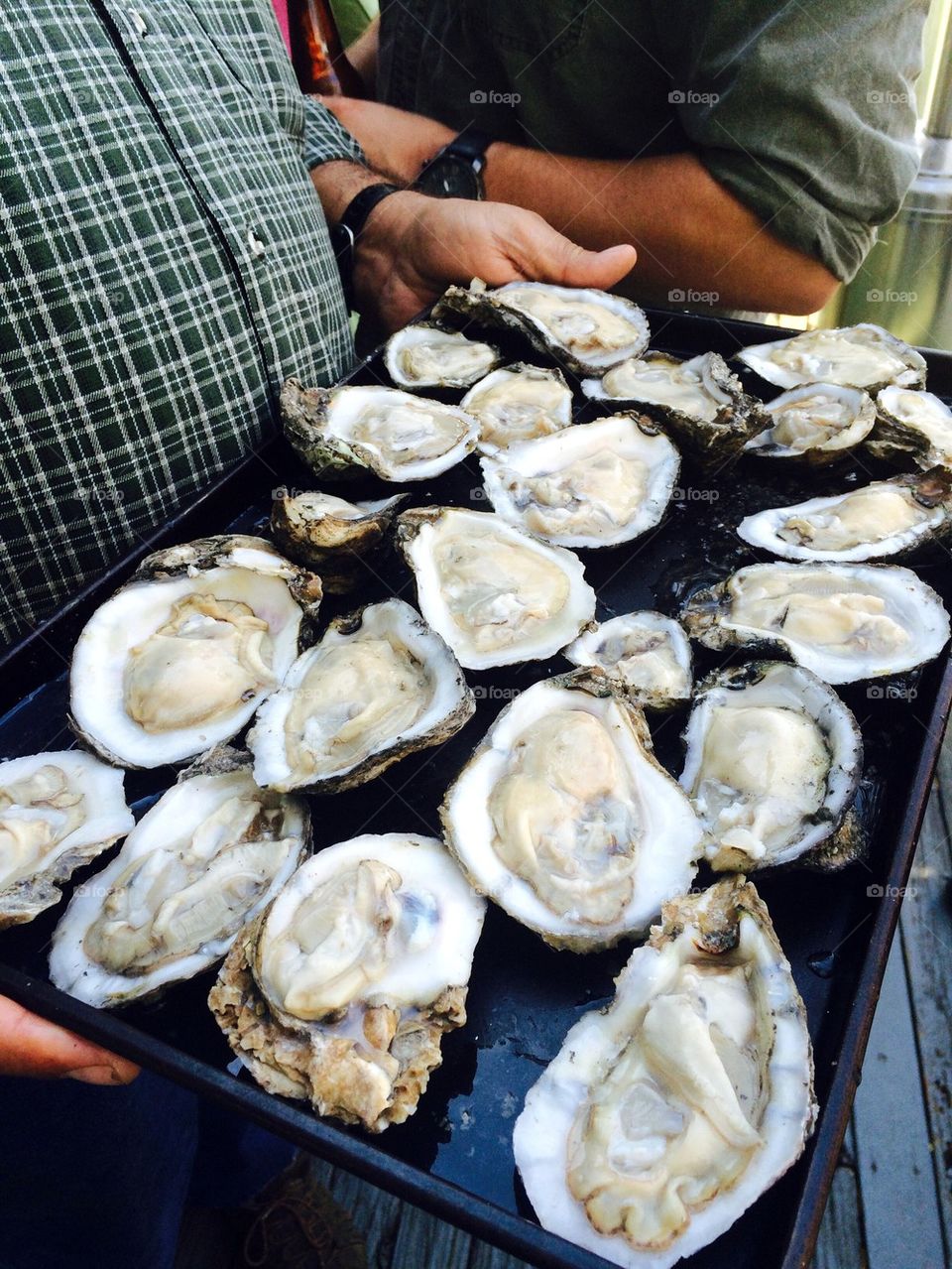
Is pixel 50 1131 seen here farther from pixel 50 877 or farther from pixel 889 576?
pixel 889 576

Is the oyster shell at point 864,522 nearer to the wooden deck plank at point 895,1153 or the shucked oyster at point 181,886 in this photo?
the shucked oyster at point 181,886

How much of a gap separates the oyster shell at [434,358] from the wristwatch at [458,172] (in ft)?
2.28

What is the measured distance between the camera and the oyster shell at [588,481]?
4.85 ft

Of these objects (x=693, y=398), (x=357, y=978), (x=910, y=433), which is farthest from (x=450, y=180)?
(x=357, y=978)

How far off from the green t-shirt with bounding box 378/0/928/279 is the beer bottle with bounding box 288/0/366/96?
0.94m

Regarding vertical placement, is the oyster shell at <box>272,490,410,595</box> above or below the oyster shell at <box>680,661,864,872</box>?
above

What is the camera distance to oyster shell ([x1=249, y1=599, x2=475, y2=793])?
109 centimetres

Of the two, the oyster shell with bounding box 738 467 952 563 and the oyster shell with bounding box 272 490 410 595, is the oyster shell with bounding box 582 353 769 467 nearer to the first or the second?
the oyster shell with bounding box 738 467 952 563

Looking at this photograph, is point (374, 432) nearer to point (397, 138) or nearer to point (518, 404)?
point (518, 404)

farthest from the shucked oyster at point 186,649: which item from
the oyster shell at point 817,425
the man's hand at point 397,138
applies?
the man's hand at point 397,138

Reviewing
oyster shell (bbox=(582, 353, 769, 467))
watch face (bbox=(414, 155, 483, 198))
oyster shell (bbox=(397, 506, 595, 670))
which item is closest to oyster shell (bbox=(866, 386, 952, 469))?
oyster shell (bbox=(582, 353, 769, 467))

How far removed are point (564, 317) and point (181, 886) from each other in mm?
1386

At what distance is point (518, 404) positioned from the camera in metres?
1.73

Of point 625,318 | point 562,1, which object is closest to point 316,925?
point 625,318
